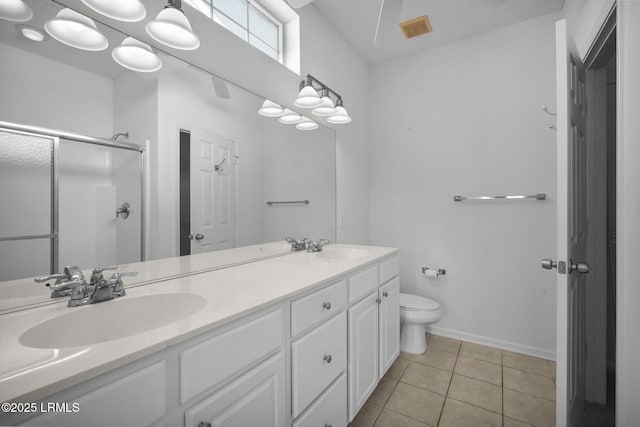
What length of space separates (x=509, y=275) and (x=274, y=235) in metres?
1.89

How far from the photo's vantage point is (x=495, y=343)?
238cm

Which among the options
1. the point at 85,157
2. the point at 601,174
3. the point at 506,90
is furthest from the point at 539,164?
the point at 85,157

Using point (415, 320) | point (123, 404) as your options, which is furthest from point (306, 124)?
point (123, 404)

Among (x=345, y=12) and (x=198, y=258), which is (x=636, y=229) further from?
(x=345, y=12)

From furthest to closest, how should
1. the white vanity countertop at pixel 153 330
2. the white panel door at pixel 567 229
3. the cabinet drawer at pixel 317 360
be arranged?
the white panel door at pixel 567 229
the cabinet drawer at pixel 317 360
the white vanity countertop at pixel 153 330

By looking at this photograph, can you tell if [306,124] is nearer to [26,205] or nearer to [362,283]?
[362,283]

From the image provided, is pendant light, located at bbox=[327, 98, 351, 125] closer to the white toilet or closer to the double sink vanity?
the double sink vanity

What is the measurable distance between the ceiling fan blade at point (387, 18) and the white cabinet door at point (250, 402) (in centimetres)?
124

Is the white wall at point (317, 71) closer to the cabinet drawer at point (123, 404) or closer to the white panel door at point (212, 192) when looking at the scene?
the white panel door at point (212, 192)

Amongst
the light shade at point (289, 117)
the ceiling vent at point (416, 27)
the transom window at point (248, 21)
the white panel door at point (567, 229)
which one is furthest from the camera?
the ceiling vent at point (416, 27)

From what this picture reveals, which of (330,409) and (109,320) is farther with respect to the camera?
(330,409)

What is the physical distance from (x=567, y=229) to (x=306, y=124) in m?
1.62

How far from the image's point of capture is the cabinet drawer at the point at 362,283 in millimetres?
1472

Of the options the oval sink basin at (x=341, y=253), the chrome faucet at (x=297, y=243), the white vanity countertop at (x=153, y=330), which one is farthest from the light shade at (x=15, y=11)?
the oval sink basin at (x=341, y=253)
